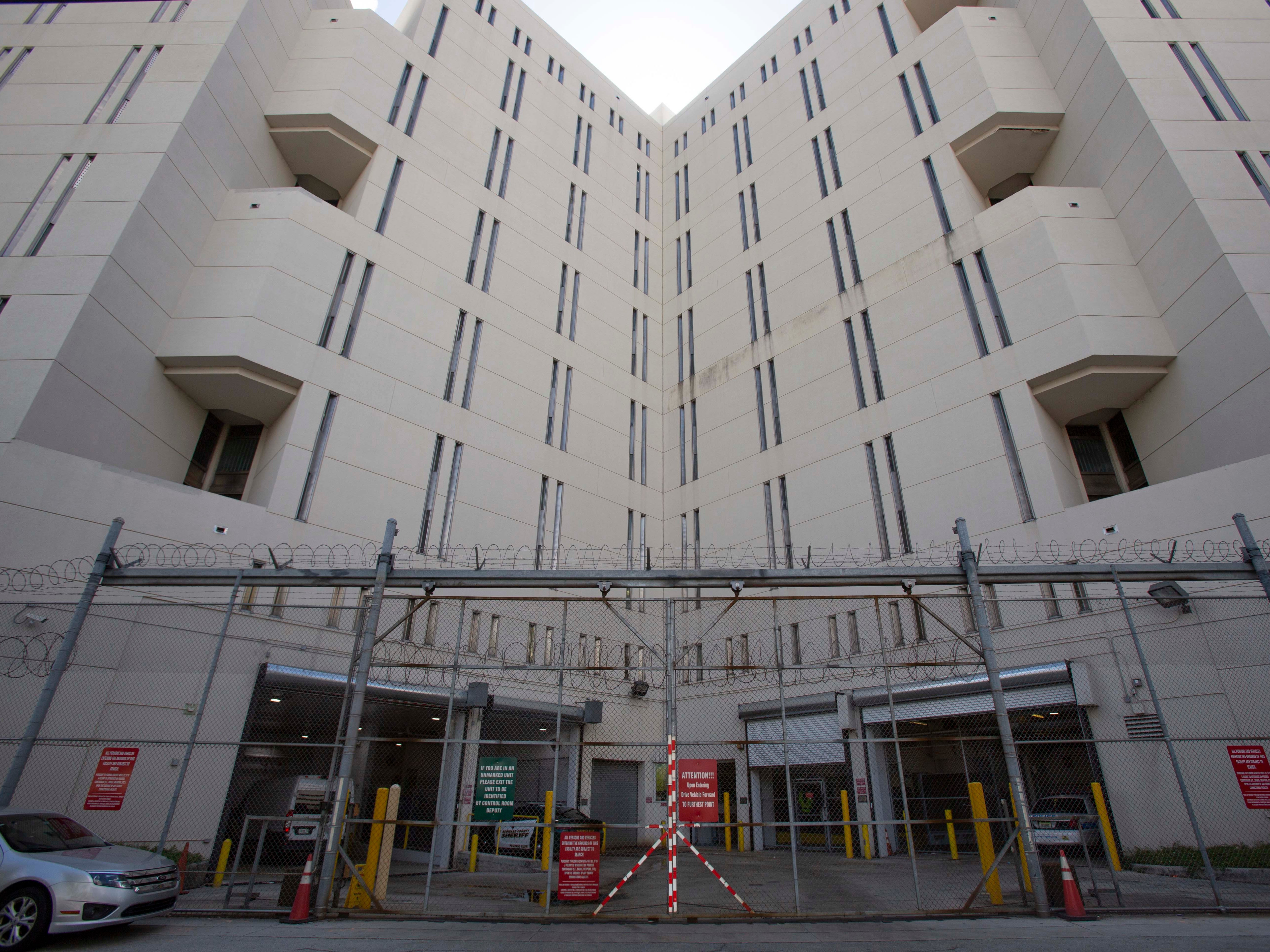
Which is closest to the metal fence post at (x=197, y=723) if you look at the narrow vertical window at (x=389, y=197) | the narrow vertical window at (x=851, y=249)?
the narrow vertical window at (x=389, y=197)

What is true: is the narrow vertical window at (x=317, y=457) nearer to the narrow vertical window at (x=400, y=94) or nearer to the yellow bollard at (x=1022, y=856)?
the narrow vertical window at (x=400, y=94)

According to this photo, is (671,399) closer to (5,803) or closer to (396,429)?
(396,429)

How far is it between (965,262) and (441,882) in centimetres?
2472

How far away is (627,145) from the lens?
3794cm

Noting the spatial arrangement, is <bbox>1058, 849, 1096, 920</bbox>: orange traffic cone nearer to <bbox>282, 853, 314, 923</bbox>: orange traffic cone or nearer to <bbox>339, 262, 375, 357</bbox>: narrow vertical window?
<bbox>282, 853, 314, 923</bbox>: orange traffic cone

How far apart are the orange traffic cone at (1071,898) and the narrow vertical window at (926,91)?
88.7ft

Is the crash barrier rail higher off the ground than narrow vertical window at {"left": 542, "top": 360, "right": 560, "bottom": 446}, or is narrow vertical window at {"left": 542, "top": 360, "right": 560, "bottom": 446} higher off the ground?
narrow vertical window at {"left": 542, "top": 360, "right": 560, "bottom": 446}

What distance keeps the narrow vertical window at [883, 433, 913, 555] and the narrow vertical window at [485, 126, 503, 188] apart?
812 inches

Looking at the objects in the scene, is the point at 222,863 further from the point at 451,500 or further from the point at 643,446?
the point at 643,446

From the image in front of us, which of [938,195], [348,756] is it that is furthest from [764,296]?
[348,756]

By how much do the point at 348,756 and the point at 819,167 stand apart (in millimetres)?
30697

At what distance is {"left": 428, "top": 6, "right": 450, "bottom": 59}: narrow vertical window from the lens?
28.9m

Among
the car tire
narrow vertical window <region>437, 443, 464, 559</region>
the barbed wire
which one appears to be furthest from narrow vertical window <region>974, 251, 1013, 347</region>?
the car tire

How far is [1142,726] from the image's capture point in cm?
1512
